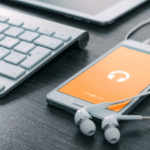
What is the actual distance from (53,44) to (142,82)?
17 centimetres

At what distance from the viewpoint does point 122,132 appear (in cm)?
36

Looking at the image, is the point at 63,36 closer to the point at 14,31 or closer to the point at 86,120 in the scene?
the point at 14,31

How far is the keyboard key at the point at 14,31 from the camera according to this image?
52cm

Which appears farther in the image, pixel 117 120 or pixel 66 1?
pixel 66 1

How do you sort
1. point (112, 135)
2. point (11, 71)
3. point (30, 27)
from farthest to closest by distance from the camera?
1. point (30, 27)
2. point (11, 71)
3. point (112, 135)

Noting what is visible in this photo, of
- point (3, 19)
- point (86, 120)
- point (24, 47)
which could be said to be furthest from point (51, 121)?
point (3, 19)

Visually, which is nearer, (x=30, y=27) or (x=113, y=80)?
(x=113, y=80)

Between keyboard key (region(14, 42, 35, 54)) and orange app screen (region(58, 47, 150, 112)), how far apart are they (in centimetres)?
10

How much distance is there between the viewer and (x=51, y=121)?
1.26 ft

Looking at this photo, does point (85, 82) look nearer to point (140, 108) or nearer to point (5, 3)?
point (140, 108)

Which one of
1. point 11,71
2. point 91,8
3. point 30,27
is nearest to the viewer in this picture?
point 11,71

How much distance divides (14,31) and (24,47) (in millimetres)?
65

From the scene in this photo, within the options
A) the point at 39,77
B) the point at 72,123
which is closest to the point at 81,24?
the point at 39,77

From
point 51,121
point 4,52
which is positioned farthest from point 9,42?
point 51,121
